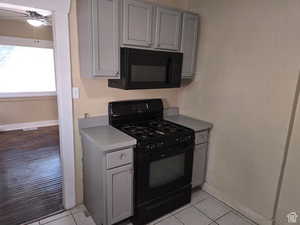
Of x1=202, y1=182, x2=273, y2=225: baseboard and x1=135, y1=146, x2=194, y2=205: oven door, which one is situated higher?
x1=135, y1=146, x2=194, y2=205: oven door

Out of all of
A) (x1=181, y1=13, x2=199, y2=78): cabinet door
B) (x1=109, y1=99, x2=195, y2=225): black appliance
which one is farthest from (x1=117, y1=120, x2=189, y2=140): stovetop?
(x1=181, y1=13, x2=199, y2=78): cabinet door

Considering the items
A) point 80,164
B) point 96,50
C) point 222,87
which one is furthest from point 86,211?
point 222,87

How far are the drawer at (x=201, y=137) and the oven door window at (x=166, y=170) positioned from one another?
282 millimetres

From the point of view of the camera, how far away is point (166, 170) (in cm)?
210

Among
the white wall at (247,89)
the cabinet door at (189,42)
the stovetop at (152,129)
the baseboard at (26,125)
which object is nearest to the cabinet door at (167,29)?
the cabinet door at (189,42)

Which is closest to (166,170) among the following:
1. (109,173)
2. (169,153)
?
(169,153)

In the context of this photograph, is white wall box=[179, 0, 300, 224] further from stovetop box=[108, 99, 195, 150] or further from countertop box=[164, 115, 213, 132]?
stovetop box=[108, 99, 195, 150]

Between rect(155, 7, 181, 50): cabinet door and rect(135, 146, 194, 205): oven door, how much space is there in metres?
1.13

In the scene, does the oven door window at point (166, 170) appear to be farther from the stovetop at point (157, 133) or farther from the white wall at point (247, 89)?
the white wall at point (247, 89)

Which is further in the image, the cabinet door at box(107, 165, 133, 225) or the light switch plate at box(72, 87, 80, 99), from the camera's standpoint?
the light switch plate at box(72, 87, 80, 99)

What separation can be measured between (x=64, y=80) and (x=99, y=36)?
55 cm

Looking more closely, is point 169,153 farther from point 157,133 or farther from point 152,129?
point 152,129

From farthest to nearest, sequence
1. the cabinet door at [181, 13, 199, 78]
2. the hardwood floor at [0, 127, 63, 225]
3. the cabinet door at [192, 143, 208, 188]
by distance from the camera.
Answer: the cabinet door at [192, 143, 208, 188]
the cabinet door at [181, 13, 199, 78]
the hardwood floor at [0, 127, 63, 225]

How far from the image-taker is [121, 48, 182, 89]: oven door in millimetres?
1900
